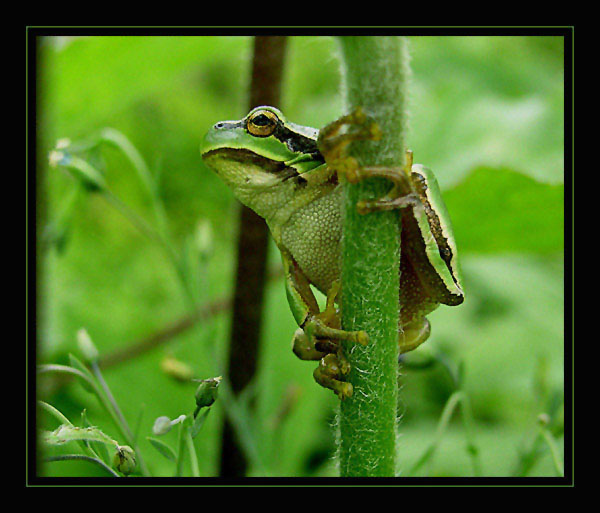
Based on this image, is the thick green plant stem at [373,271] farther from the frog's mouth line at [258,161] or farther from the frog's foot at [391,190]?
the frog's mouth line at [258,161]

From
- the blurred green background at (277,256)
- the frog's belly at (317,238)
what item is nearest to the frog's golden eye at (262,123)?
the frog's belly at (317,238)

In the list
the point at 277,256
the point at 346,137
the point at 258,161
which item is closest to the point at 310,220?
the point at 258,161

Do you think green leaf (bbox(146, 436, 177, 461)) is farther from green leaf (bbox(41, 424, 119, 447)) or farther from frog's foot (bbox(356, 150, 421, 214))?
frog's foot (bbox(356, 150, 421, 214))

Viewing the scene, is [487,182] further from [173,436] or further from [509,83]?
[509,83]

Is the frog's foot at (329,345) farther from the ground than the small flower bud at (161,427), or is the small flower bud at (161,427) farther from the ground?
the frog's foot at (329,345)

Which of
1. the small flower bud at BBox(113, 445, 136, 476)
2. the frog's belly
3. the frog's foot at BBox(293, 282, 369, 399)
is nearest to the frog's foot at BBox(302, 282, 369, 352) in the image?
the frog's foot at BBox(293, 282, 369, 399)
